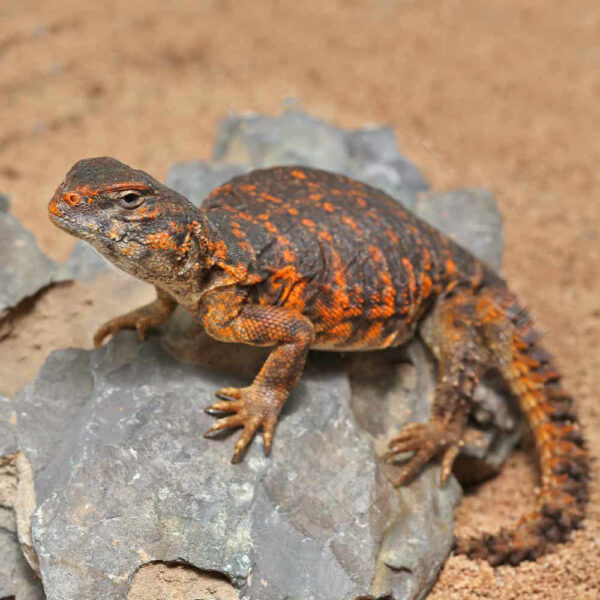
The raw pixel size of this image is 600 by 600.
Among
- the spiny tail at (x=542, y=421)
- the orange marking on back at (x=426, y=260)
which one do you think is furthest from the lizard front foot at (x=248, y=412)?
the spiny tail at (x=542, y=421)

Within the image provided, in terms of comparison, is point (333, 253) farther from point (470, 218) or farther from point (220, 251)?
point (470, 218)

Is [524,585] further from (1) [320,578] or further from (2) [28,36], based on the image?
(2) [28,36]

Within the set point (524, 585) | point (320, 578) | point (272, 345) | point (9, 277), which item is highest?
point (272, 345)

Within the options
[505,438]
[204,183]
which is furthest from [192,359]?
[505,438]

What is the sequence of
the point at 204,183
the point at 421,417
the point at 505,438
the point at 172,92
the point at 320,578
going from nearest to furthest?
the point at 320,578
the point at 421,417
the point at 505,438
the point at 204,183
the point at 172,92

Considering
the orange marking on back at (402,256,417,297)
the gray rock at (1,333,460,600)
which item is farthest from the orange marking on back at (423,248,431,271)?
the gray rock at (1,333,460,600)

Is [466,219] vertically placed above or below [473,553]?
above

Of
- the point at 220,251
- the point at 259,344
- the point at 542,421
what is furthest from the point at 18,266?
the point at 542,421

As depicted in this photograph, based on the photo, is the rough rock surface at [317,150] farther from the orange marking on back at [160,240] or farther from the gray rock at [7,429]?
the gray rock at [7,429]

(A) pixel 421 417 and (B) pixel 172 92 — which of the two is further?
(B) pixel 172 92
